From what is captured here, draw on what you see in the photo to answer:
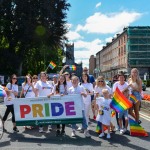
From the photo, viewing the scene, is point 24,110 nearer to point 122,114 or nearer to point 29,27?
point 122,114

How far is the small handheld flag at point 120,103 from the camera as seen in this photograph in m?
9.73

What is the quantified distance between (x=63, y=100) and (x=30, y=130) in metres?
2.01

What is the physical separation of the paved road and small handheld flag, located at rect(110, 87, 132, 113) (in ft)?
2.47

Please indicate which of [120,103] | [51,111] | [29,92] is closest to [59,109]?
[51,111]

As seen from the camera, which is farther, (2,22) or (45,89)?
(2,22)

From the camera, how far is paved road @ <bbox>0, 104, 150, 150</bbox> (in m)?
8.10

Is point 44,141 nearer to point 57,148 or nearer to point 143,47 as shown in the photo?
point 57,148

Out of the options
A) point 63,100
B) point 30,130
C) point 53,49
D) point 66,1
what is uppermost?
point 66,1

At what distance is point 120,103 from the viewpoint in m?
9.77

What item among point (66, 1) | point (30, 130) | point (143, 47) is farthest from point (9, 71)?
point (143, 47)

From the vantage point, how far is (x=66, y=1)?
1588 inches

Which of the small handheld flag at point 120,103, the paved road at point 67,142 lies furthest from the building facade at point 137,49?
the paved road at point 67,142

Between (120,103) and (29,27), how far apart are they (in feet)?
89.8

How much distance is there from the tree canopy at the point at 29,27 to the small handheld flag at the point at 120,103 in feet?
89.2
